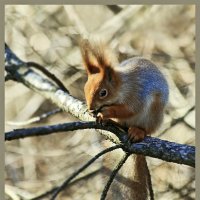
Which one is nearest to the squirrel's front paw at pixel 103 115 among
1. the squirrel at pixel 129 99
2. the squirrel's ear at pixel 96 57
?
the squirrel at pixel 129 99

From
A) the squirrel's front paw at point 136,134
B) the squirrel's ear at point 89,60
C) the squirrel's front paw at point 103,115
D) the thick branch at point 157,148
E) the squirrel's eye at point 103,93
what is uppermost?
the squirrel's ear at point 89,60

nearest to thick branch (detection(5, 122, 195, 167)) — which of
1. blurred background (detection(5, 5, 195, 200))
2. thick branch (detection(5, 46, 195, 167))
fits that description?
thick branch (detection(5, 46, 195, 167))

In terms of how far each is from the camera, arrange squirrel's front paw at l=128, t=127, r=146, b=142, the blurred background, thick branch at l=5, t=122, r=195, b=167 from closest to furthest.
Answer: thick branch at l=5, t=122, r=195, b=167 < squirrel's front paw at l=128, t=127, r=146, b=142 < the blurred background

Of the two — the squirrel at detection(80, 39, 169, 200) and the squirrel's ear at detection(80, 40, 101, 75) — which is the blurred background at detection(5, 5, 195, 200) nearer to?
the squirrel at detection(80, 39, 169, 200)

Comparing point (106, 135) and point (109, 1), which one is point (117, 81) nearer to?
point (106, 135)

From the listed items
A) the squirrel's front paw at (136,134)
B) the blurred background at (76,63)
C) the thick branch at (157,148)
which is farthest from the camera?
the blurred background at (76,63)

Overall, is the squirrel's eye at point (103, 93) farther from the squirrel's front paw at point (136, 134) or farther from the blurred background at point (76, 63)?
the blurred background at point (76, 63)
